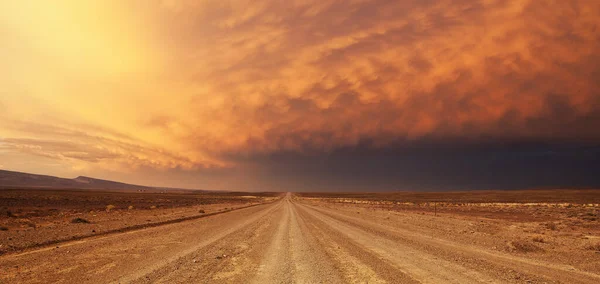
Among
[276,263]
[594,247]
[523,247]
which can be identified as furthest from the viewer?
[594,247]

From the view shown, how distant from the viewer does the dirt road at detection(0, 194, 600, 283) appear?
8484mm

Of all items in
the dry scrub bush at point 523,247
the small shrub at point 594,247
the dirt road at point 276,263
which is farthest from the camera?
the small shrub at point 594,247

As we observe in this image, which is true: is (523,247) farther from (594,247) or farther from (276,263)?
(276,263)

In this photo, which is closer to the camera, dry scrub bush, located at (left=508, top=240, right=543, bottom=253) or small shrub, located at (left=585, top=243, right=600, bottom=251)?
dry scrub bush, located at (left=508, top=240, right=543, bottom=253)

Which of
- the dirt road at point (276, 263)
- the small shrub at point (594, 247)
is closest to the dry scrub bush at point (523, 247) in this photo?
the dirt road at point (276, 263)

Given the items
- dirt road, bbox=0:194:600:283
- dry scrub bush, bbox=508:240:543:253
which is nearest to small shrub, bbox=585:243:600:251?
dry scrub bush, bbox=508:240:543:253

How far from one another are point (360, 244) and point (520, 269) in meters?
6.22

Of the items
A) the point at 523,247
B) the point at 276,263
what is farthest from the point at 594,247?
the point at 276,263

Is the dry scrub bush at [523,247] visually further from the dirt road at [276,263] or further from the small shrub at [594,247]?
the small shrub at [594,247]

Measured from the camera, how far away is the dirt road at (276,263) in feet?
27.8

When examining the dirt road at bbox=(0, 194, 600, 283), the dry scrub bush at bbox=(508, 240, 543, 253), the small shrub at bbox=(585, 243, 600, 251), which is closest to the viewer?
the dirt road at bbox=(0, 194, 600, 283)

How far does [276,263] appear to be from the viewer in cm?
1032

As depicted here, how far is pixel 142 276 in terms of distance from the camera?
8.56 m

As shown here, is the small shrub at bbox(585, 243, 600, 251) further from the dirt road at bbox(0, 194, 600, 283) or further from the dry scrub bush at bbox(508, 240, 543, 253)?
the dirt road at bbox(0, 194, 600, 283)
